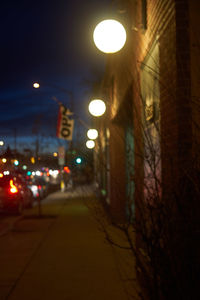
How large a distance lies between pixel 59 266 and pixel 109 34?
438cm

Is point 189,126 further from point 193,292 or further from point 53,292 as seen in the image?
point 53,292

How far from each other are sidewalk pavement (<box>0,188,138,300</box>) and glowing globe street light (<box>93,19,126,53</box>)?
6.93 ft

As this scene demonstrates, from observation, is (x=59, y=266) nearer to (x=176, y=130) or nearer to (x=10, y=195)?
(x=176, y=130)

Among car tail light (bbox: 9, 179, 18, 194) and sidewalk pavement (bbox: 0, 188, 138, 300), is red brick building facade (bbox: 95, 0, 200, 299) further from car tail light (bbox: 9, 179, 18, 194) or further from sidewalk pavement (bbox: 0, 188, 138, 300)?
car tail light (bbox: 9, 179, 18, 194)

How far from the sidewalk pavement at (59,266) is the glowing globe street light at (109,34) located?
6.93 ft

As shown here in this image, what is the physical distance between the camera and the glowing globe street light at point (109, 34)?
5.46 meters

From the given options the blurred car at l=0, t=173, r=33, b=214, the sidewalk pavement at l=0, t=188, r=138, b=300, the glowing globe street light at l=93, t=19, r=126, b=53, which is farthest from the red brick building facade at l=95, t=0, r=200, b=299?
the blurred car at l=0, t=173, r=33, b=214

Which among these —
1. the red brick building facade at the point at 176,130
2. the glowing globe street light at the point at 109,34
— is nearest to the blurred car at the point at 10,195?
the glowing globe street light at the point at 109,34

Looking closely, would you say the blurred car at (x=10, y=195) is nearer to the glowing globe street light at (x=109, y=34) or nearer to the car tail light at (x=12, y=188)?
the car tail light at (x=12, y=188)

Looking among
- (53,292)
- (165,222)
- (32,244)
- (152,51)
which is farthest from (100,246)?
(165,222)

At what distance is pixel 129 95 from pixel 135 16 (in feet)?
7.46

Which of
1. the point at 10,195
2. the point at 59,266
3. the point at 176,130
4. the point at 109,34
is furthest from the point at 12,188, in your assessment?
the point at 176,130

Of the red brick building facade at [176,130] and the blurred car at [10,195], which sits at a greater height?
the red brick building facade at [176,130]

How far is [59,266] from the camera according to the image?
742 centimetres
